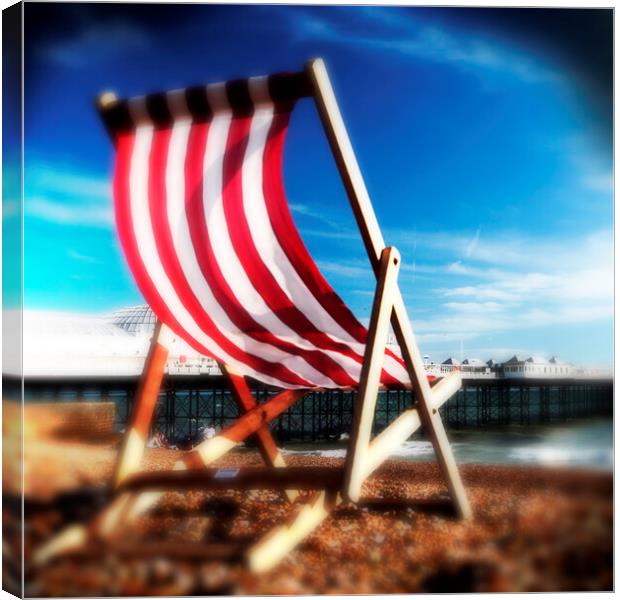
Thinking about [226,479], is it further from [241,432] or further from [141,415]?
[241,432]

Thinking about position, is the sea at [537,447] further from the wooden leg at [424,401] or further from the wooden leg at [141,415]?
the wooden leg at [141,415]

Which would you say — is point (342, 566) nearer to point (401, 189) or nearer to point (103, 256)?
point (103, 256)

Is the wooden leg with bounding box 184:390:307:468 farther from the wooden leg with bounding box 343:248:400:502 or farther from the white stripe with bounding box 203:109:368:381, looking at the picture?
the wooden leg with bounding box 343:248:400:502

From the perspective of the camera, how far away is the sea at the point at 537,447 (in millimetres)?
2621

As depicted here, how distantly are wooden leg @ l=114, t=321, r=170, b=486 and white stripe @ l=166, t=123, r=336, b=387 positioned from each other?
8.1 inches

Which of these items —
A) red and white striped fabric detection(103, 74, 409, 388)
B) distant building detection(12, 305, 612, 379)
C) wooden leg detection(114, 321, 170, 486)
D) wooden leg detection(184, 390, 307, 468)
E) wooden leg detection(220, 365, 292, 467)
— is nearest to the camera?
red and white striped fabric detection(103, 74, 409, 388)

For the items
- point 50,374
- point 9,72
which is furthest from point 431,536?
point 9,72

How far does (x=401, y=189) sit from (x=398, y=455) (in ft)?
5.21

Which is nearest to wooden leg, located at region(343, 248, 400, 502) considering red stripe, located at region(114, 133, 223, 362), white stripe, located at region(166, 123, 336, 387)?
white stripe, located at region(166, 123, 336, 387)

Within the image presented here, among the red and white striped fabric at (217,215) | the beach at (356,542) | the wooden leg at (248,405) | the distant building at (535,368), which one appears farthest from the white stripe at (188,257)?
the distant building at (535,368)

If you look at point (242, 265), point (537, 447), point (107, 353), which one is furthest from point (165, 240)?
point (537, 447)

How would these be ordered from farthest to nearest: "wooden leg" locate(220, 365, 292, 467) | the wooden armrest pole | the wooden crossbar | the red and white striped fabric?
"wooden leg" locate(220, 365, 292, 467) < the wooden crossbar < the red and white striped fabric < the wooden armrest pole

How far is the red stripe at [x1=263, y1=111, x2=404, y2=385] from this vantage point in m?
1.94

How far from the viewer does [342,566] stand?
245 centimetres
